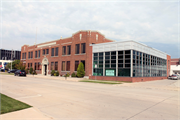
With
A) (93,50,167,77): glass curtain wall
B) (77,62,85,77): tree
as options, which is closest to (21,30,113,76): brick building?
(77,62,85,77): tree

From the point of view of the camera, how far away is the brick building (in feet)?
118

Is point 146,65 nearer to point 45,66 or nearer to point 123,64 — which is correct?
point 123,64

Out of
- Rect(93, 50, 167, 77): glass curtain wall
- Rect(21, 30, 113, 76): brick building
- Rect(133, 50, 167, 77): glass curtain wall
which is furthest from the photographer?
Rect(21, 30, 113, 76): brick building

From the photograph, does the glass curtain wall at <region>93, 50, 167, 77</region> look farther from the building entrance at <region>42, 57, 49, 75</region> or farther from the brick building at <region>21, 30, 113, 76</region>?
the building entrance at <region>42, 57, 49, 75</region>

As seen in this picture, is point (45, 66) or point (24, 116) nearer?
point (24, 116)

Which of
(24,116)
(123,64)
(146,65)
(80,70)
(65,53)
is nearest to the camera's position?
(24,116)

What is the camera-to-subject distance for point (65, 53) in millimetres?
42000

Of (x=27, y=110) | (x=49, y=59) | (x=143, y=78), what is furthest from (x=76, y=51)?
(x=27, y=110)

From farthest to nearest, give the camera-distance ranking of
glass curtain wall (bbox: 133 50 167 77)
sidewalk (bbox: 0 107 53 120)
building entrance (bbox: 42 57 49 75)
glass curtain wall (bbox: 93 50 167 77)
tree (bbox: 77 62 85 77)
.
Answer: building entrance (bbox: 42 57 49 75) → tree (bbox: 77 62 85 77) → glass curtain wall (bbox: 133 50 167 77) → glass curtain wall (bbox: 93 50 167 77) → sidewalk (bbox: 0 107 53 120)

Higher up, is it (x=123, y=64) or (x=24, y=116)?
(x=123, y=64)

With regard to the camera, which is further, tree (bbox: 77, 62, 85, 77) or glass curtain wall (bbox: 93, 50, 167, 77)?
tree (bbox: 77, 62, 85, 77)

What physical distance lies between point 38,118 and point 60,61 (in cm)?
3793

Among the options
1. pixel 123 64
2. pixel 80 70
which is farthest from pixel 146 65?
pixel 80 70

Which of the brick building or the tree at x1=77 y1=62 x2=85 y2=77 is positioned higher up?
the brick building
